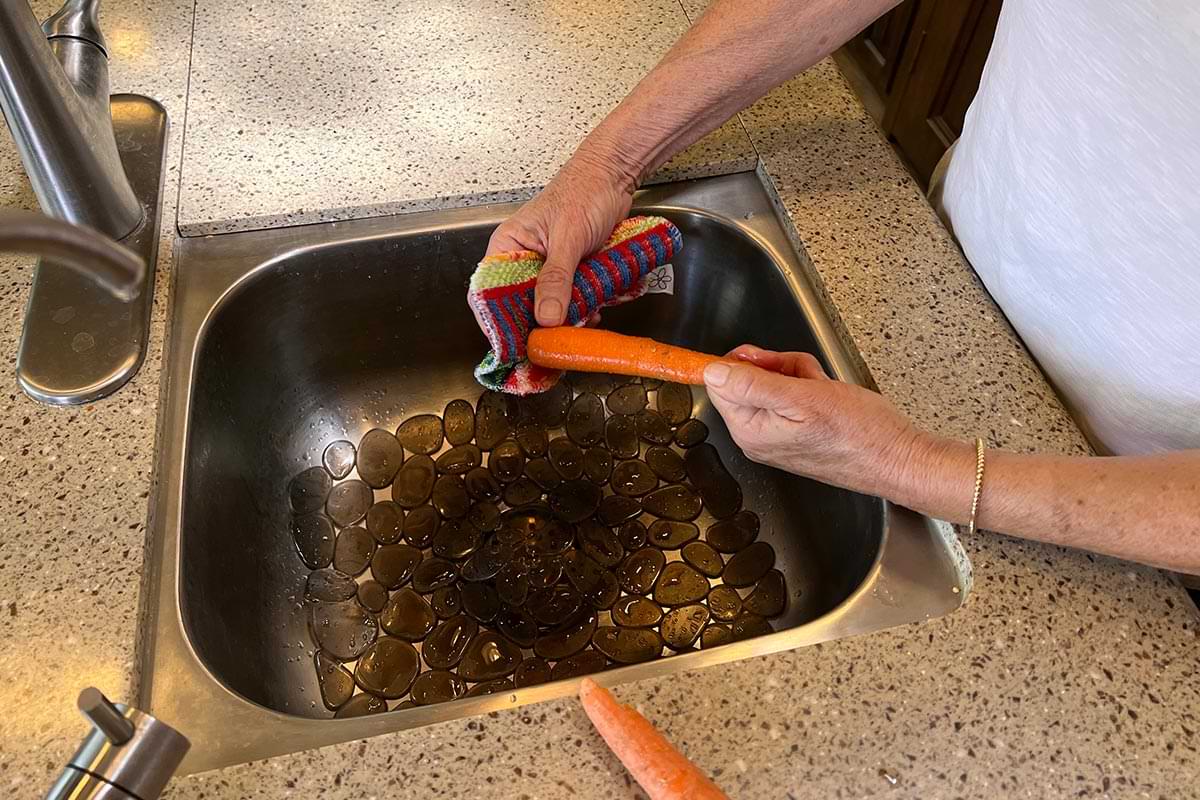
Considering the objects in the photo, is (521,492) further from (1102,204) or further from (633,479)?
(1102,204)

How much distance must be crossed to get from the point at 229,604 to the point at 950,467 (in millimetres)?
636

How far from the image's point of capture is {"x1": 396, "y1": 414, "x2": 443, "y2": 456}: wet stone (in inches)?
38.3

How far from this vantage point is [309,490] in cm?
93

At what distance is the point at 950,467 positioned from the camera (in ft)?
2.17

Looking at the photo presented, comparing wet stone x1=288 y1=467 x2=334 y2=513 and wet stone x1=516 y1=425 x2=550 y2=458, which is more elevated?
wet stone x1=516 y1=425 x2=550 y2=458

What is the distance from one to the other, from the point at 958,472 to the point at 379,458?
62 cm

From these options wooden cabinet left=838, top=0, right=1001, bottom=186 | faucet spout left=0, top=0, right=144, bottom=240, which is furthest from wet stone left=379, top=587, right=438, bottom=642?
wooden cabinet left=838, top=0, right=1001, bottom=186

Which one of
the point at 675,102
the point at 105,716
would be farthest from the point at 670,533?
the point at 105,716

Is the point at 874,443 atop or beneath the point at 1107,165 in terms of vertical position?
beneath

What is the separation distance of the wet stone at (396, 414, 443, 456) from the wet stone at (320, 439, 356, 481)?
0.06 meters

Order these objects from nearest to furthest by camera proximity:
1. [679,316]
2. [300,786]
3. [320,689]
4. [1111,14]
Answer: [300,786] → [1111,14] → [320,689] → [679,316]

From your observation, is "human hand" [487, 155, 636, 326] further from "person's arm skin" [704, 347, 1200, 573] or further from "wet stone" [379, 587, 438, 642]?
"wet stone" [379, 587, 438, 642]

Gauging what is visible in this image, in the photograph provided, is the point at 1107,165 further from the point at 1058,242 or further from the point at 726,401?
the point at 726,401

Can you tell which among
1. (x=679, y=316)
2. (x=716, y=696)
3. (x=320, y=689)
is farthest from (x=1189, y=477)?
(x=320, y=689)
